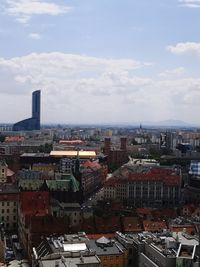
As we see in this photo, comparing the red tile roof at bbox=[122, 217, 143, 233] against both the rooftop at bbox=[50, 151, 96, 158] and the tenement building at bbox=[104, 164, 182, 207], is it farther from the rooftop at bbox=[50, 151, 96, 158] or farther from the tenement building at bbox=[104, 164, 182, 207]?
the rooftop at bbox=[50, 151, 96, 158]

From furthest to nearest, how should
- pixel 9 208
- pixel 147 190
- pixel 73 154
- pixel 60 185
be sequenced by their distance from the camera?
pixel 73 154 → pixel 147 190 → pixel 60 185 → pixel 9 208

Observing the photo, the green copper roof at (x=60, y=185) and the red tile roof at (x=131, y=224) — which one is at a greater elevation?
the green copper roof at (x=60, y=185)

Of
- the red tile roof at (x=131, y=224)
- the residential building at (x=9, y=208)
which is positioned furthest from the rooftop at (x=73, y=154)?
the red tile roof at (x=131, y=224)

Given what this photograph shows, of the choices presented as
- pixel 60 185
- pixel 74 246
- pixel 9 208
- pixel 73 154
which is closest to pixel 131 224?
pixel 74 246

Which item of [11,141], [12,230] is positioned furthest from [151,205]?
Answer: [11,141]

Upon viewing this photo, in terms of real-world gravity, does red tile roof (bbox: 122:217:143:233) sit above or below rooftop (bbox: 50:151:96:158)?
below

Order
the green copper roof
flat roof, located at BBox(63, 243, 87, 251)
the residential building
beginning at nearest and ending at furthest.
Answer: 1. flat roof, located at BBox(63, 243, 87, 251)
2. the residential building
3. the green copper roof

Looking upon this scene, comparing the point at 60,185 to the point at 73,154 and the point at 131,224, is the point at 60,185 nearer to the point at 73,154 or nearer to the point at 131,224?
the point at 131,224

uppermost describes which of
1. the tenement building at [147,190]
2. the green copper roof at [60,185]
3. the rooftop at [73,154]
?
the rooftop at [73,154]

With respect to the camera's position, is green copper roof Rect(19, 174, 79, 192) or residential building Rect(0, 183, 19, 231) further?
green copper roof Rect(19, 174, 79, 192)

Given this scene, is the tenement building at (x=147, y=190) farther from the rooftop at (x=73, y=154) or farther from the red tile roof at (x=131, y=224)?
the rooftop at (x=73, y=154)

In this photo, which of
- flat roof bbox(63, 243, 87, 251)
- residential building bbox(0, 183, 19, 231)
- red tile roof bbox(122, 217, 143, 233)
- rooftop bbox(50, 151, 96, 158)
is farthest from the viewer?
rooftop bbox(50, 151, 96, 158)

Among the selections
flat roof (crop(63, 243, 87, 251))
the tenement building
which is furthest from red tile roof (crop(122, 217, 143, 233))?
the tenement building
